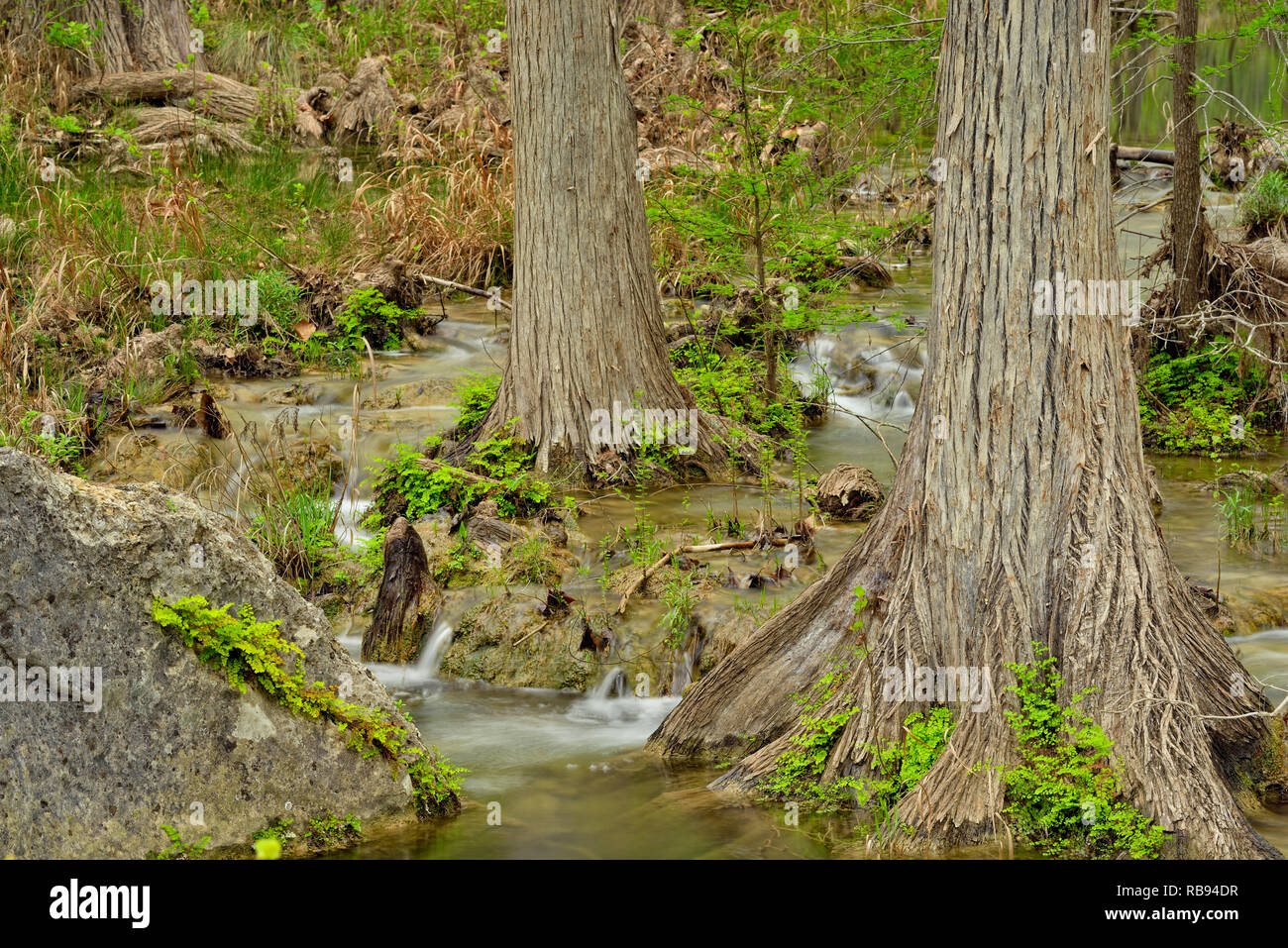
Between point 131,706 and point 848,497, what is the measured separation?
501 cm

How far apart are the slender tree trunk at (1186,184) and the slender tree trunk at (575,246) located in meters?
3.96

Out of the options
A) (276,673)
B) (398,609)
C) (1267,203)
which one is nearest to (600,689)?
(398,609)

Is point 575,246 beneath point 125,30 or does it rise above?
beneath

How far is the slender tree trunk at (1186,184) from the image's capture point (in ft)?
29.6

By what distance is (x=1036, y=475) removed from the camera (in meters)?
4.87

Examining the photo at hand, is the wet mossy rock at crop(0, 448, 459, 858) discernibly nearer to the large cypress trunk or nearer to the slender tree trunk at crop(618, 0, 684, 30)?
the large cypress trunk

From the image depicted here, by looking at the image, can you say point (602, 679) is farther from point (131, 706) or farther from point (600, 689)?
point (131, 706)

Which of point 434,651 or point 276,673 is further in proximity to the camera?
point 434,651

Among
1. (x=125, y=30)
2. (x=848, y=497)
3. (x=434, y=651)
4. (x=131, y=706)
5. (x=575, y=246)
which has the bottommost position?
(x=434, y=651)

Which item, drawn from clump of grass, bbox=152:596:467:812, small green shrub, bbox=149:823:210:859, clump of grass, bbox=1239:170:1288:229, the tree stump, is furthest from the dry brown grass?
small green shrub, bbox=149:823:210:859

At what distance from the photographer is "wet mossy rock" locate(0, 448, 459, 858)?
4.48 meters

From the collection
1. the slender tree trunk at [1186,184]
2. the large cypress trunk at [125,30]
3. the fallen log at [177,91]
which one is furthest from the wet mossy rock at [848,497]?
the large cypress trunk at [125,30]

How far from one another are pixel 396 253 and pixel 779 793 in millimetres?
8923
